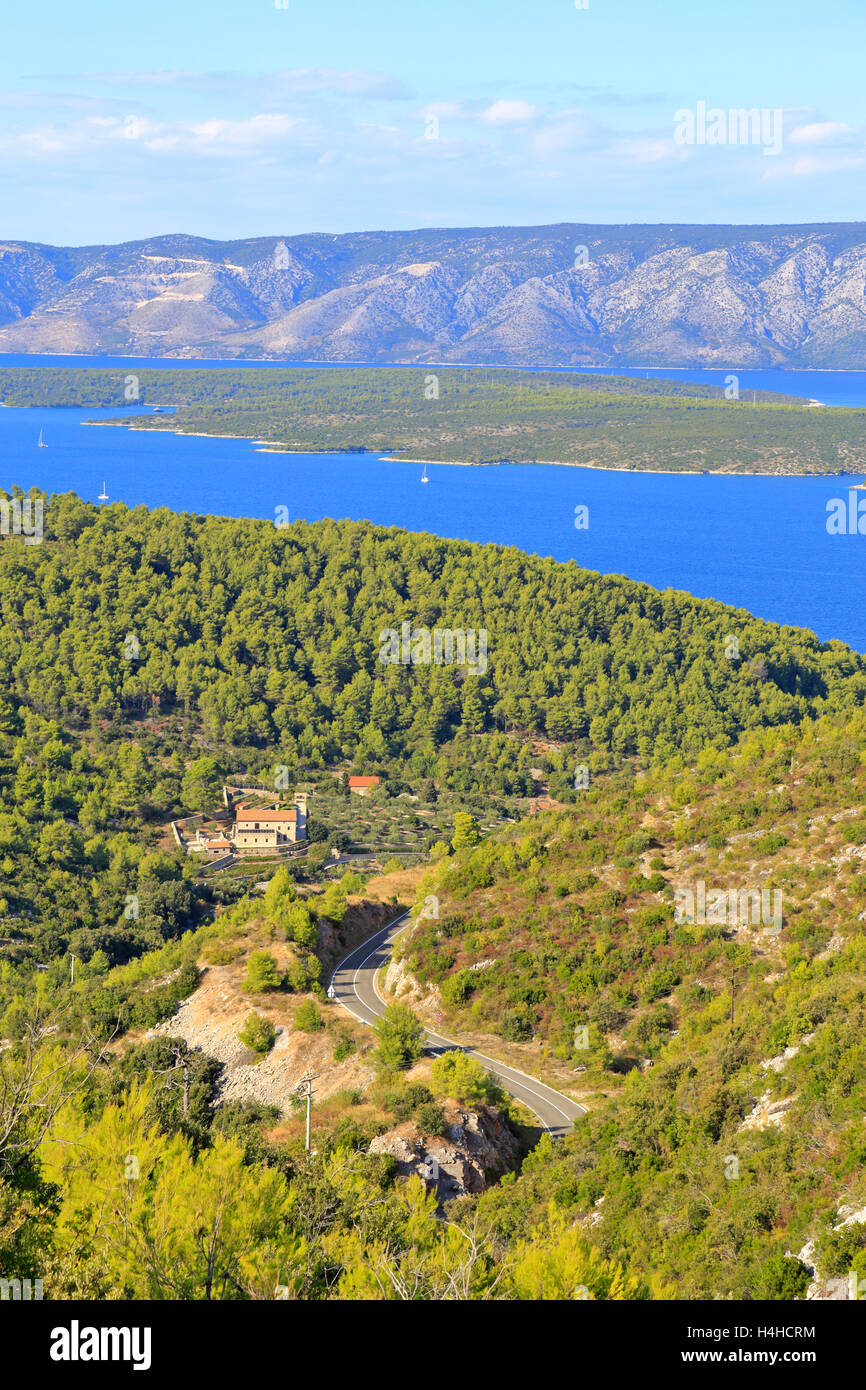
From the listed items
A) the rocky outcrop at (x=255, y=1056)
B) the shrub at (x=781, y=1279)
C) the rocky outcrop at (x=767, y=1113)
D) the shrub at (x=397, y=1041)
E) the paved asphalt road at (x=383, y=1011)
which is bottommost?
the paved asphalt road at (x=383, y=1011)

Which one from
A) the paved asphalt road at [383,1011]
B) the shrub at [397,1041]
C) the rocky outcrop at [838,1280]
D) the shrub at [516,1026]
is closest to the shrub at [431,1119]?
the shrub at [397,1041]

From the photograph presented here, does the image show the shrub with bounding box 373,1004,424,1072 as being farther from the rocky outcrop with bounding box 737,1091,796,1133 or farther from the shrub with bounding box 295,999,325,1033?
the rocky outcrop with bounding box 737,1091,796,1133

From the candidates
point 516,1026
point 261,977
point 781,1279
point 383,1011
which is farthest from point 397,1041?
point 781,1279

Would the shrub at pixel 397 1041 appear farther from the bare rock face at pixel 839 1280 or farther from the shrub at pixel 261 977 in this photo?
the bare rock face at pixel 839 1280

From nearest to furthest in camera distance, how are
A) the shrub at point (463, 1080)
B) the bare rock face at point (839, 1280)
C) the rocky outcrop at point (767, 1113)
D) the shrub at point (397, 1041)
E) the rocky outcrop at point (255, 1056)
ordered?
the bare rock face at point (839, 1280), the rocky outcrop at point (767, 1113), the shrub at point (463, 1080), the shrub at point (397, 1041), the rocky outcrop at point (255, 1056)
